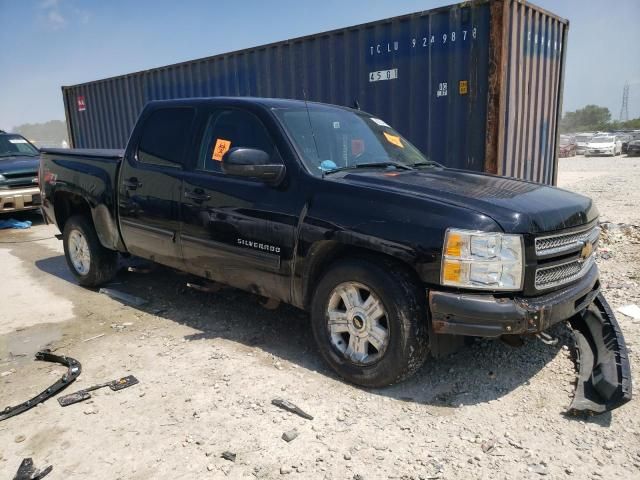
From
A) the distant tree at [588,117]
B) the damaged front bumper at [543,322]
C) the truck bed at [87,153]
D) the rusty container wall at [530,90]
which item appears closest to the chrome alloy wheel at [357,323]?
the damaged front bumper at [543,322]

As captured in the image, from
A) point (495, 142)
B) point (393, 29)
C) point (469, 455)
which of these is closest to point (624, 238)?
point (495, 142)

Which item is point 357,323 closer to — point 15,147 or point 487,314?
point 487,314

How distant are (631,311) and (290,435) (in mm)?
3303

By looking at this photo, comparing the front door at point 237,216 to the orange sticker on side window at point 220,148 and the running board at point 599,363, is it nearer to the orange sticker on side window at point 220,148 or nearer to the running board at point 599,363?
the orange sticker on side window at point 220,148

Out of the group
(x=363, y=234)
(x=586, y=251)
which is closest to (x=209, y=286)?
(x=363, y=234)

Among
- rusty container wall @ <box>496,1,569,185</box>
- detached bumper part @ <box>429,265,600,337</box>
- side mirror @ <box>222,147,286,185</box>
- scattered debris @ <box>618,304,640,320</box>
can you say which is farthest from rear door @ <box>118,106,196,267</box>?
scattered debris @ <box>618,304,640,320</box>

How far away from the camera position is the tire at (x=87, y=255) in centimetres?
529

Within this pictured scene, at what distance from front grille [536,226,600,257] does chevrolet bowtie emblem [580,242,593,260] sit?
0.9 inches

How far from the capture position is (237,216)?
369cm

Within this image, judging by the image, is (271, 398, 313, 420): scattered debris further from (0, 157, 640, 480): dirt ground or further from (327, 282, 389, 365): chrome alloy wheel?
(327, 282, 389, 365): chrome alloy wheel

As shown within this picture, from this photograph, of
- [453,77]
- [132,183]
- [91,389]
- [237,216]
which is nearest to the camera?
[91,389]

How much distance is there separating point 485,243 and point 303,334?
191cm

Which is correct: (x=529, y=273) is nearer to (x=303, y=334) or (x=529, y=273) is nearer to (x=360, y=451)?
(x=360, y=451)

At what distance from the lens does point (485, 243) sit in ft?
8.87
